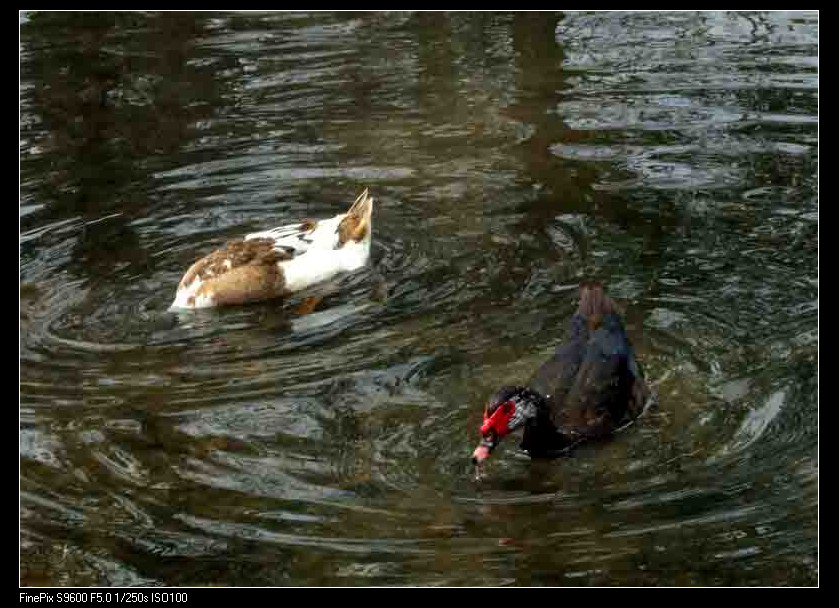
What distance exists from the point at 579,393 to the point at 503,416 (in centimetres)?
80

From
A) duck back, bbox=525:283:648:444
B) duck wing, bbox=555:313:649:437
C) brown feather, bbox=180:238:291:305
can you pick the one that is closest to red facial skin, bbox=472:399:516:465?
duck back, bbox=525:283:648:444

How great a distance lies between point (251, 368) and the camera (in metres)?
9.48

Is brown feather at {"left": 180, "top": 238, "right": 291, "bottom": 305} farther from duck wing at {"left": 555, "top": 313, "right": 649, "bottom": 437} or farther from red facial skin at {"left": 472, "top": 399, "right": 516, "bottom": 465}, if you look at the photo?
red facial skin at {"left": 472, "top": 399, "right": 516, "bottom": 465}

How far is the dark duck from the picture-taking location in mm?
7996

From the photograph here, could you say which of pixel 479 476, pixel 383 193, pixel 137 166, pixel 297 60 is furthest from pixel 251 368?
pixel 297 60

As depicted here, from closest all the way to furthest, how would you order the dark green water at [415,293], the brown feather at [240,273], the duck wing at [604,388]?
1. the dark green water at [415,293]
2. the duck wing at [604,388]
3. the brown feather at [240,273]

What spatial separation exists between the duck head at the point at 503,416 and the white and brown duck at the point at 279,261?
3176 millimetres

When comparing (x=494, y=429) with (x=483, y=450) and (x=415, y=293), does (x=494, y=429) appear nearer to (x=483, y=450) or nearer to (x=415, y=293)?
(x=483, y=450)

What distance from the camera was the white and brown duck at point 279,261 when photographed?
10609mm

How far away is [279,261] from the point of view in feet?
36.2

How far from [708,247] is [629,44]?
201 inches

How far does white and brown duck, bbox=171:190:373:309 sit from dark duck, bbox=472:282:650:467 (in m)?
2.69

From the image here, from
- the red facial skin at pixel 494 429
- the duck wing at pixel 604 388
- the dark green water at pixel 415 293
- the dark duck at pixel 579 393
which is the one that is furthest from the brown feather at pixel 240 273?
the red facial skin at pixel 494 429

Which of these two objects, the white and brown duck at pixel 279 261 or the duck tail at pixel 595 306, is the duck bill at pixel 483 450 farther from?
the white and brown duck at pixel 279 261
